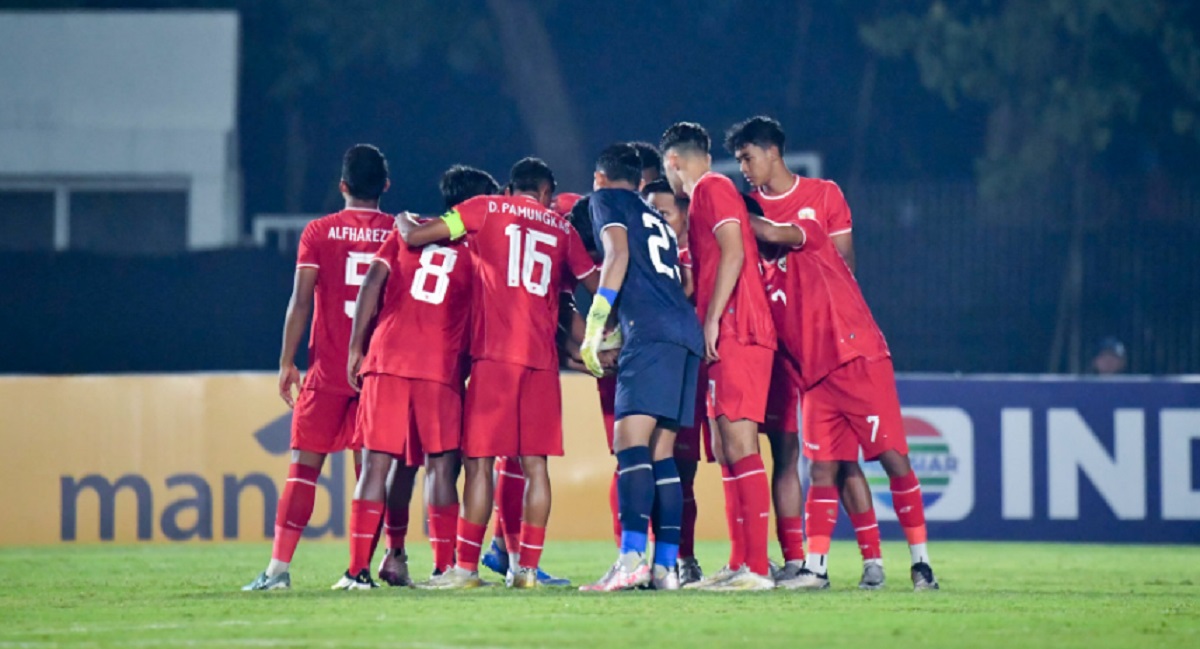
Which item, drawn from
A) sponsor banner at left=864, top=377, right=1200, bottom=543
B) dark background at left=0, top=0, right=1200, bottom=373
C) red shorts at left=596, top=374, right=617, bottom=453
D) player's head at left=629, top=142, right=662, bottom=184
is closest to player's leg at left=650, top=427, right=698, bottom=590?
red shorts at left=596, top=374, right=617, bottom=453

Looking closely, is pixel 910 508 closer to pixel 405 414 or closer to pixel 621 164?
pixel 621 164

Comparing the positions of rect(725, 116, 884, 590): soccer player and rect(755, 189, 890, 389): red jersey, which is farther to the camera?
rect(725, 116, 884, 590): soccer player

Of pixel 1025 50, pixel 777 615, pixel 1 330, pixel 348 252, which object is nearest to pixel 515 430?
pixel 348 252

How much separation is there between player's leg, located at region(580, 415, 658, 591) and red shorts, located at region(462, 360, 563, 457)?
0.47 m

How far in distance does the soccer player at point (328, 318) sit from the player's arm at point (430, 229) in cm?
50

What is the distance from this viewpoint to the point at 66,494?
14117 mm

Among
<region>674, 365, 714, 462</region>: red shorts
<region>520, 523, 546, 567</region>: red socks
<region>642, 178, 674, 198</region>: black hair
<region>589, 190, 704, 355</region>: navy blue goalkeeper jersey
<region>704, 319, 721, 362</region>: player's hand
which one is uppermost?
<region>642, 178, 674, 198</region>: black hair

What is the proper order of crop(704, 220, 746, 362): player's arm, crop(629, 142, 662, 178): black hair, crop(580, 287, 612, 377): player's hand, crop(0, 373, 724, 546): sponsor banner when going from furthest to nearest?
1. crop(0, 373, 724, 546): sponsor banner
2. crop(629, 142, 662, 178): black hair
3. crop(704, 220, 746, 362): player's arm
4. crop(580, 287, 612, 377): player's hand

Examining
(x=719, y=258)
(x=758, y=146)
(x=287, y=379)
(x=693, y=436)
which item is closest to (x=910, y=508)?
(x=693, y=436)

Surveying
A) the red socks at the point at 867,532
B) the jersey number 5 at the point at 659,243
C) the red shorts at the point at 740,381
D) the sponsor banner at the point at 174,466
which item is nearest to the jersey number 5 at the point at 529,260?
the jersey number 5 at the point at 659,243

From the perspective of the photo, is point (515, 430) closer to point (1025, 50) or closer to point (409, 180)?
point (1025, 50)

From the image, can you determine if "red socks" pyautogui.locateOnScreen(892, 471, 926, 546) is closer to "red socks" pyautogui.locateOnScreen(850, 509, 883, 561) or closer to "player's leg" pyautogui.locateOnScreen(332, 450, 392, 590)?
"red socks" pyautogui.locateOnScreen(850, 509, 883, 561)

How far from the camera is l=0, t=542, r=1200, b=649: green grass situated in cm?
684

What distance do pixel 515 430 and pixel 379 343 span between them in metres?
0.81
